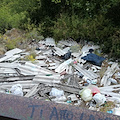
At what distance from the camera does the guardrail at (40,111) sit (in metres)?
1.48

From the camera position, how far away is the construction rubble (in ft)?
14.9

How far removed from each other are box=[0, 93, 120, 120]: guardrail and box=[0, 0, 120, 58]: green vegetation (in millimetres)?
5283

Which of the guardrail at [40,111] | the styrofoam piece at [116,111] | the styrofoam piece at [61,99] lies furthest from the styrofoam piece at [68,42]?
the guardrail at [40,111]

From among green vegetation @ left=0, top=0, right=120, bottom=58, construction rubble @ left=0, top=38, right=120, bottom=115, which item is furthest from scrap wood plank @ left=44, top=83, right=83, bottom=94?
green vegetation @ left=0, top=0, right=120, bottom=58

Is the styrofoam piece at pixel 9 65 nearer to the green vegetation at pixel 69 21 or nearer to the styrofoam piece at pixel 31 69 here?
the styrofoam piece at pixel 31 69

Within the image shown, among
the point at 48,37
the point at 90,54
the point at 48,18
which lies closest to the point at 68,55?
the point at 90,54

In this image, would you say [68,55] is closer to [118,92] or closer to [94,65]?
[94,65]

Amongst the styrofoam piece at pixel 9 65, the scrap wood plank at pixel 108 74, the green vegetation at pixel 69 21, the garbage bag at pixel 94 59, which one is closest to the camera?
the scrap wood plank at pixel 108 74

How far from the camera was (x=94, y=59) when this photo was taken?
6246mm

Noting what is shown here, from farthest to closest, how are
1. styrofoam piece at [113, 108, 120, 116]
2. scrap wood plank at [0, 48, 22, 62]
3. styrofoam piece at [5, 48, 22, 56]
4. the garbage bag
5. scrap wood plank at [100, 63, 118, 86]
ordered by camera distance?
styrofoam piece at [5, 48, 22, 56]
scrap wood plank at [0, 48, 22, 62]
the garbage bag
scrap wood plank at [100, 63, 118, 86]
styrofoam piece at [113, 108, 120, 116]

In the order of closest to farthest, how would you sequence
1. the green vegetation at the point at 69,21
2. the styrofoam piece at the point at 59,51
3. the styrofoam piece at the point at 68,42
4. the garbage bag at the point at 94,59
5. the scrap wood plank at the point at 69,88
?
1. the scrap wood plank at the point at 69,88
2. the garbage bag at the point at 94,59
3. the styrofoam piece at the point at 59,51
4. the green vegetation at the point at 69,21
5. the styrofoam piece at the point at 68,42

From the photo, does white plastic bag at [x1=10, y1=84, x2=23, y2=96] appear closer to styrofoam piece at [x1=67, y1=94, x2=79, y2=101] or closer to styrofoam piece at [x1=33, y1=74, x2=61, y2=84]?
styrofoam piece at [x1=33, y1=74, x2=61, y2=84]

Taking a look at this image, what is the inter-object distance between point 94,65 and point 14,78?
2897 millimetres

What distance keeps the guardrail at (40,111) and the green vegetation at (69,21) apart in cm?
528
